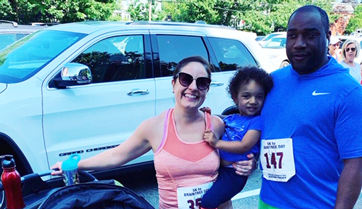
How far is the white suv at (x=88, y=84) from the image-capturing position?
11.2ft

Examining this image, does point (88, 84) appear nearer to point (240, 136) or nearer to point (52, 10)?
point (240, 136)

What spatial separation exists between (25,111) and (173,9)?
115 feet


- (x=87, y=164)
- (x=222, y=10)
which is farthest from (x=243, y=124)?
(x=222, y=10)

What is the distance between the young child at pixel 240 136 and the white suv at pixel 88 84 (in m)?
2.01

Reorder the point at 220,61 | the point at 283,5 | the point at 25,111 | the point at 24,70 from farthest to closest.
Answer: the point at 283,5 → the point at 220,61 → the point at 24,70 → the point at 25,111

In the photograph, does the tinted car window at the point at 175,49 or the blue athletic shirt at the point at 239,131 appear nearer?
the blue athletic shirt at the point at 239,131

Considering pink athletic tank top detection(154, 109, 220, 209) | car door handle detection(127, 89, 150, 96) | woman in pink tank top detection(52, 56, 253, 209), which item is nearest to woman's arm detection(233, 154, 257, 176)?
woman in pink tank top detection(52, 56, 253, 209)

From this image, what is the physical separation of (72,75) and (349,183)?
8.94 ft

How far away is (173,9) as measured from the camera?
3697cm

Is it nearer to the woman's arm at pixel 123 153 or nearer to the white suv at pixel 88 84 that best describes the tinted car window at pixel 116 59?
the white suv at pixel 88 84

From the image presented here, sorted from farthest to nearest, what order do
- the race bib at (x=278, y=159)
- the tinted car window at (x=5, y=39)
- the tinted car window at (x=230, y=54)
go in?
the tinted car window at (x=5, y=39), the tinted car window at (x=230, y=54), the race bib at (x=278, y=159)

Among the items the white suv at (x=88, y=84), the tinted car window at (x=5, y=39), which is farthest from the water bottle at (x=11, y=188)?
the tinted car window at (x=5, y=39)

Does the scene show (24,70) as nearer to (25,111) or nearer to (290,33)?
(25,111)

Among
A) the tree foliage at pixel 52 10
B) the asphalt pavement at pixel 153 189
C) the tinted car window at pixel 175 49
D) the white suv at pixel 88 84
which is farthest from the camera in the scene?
the tree foliage at pixel 52 10
